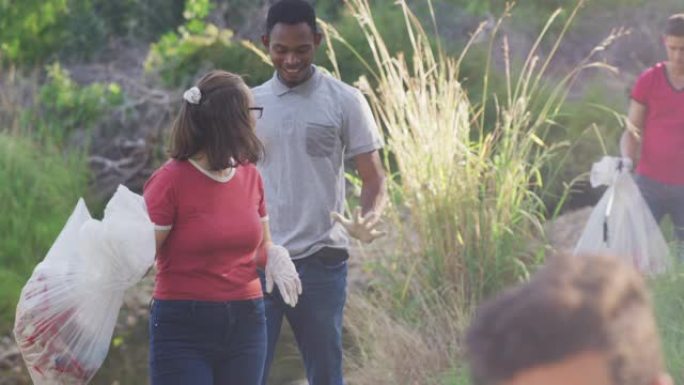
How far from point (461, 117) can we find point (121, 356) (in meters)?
2.32

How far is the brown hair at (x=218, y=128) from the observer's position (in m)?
4.27

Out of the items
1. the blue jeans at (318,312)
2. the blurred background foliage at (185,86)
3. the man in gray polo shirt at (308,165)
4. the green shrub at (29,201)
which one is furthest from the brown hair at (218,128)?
the green shrub at (29,201)

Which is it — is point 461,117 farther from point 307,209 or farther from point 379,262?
point 307,209

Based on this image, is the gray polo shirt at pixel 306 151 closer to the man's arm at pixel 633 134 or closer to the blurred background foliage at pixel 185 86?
the blurred background foliage at pixel 185 86

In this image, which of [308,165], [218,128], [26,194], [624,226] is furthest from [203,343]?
[26,194]

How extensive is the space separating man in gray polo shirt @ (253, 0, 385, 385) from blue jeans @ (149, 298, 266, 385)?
605 mm

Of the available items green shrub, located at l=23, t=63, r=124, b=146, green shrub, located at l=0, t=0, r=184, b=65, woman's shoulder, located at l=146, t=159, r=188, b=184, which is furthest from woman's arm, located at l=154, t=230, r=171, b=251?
Result: green shrub, located at l=0, t=0, r=184, b=65

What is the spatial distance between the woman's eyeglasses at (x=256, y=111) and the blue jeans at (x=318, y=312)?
1.57 ft

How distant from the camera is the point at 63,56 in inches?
629

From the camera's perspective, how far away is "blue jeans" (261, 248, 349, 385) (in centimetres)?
487

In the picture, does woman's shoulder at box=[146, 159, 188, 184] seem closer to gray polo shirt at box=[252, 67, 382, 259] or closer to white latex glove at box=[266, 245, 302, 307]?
white latex glove at box=[266, 245, 302, 307]

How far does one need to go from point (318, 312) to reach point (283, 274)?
0.42 meters

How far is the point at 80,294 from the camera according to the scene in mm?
4270

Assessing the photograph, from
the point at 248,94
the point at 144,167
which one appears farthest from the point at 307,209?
the point at 144,167
